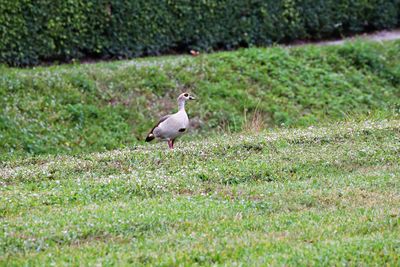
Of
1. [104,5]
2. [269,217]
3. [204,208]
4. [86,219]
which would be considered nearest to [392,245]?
[269,217]

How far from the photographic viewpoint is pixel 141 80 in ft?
62.7

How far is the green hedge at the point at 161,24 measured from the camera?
19.7m

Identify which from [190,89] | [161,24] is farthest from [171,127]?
[161,24]

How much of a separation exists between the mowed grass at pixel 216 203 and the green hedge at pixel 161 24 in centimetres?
782

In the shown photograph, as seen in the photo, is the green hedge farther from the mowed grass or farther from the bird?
the bird

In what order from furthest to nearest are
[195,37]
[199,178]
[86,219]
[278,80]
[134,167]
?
[195,37]
[278,80]
[134,167]
[199,178]
[86,219]

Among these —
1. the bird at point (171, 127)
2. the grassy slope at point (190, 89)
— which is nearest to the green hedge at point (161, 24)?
the grassy slope at point (190, 89)

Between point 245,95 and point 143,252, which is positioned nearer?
point 143,252

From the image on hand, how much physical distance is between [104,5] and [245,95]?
171 inches

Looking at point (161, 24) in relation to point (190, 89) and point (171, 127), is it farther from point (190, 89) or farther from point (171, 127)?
point (171, 127)

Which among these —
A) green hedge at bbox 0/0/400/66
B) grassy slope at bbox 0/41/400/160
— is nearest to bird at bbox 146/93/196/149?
grassy slope at bbox 0/41/400/160

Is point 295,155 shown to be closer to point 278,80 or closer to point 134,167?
point 134,167

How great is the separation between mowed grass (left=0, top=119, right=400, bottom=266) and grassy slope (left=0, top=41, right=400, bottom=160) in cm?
369

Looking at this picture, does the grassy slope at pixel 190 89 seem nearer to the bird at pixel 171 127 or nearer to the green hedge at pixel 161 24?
the green hedge at pixel 161 24
